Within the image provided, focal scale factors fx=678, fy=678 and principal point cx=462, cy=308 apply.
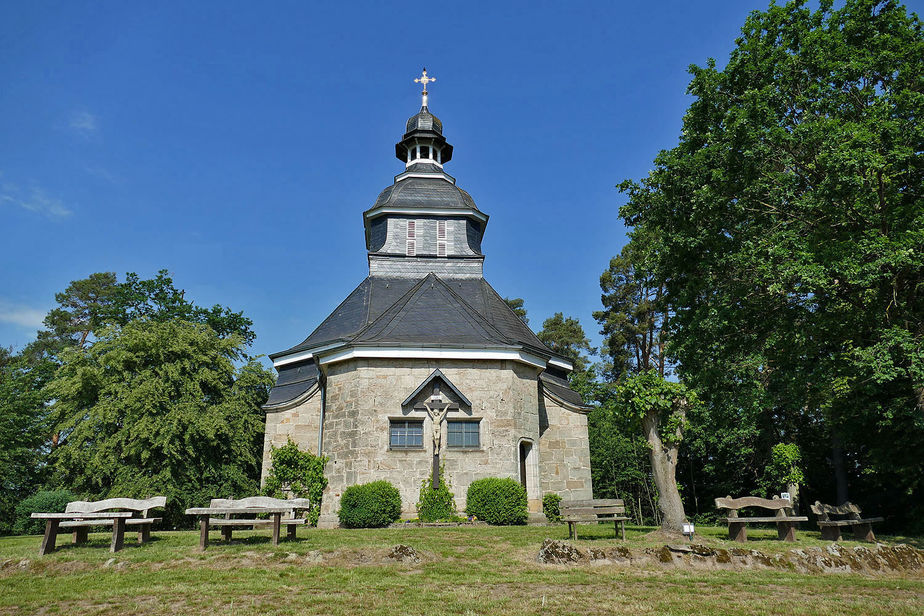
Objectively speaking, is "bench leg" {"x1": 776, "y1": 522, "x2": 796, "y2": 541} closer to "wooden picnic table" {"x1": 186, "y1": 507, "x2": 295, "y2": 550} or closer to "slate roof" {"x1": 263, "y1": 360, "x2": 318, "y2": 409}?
"wooden picnic table" {"x1": 186, "y1": 507, "x2": 295, "y2": 550}

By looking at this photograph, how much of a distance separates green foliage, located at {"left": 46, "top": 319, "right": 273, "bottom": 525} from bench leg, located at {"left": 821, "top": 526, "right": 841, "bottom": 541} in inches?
647

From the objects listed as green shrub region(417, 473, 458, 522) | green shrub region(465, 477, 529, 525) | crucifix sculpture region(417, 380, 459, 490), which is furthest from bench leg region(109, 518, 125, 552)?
green shrub region(465, 477, 529, 525)

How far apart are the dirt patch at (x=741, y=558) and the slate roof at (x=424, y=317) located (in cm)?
989

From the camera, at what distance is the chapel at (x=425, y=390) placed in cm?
1798

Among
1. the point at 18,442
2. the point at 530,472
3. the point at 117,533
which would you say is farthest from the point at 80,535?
the point at 18,442

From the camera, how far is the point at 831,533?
1237 centimetres

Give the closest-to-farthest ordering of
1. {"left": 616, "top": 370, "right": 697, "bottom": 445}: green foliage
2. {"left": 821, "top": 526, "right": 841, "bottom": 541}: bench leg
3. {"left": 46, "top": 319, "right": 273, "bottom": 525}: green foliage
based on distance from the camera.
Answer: {"left": 821, "top": 526, "right": 841, "bottom": 541}: bench leg
{"left": 616, "top": 370, "right": 697, "bottom": 445}: green foliage
{"left": 46, "top": 319, "right": 273, "bottom": 525}: green foliage

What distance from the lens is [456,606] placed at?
6781 millimetres

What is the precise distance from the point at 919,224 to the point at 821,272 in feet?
6.80

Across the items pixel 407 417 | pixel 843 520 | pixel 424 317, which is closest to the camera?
pixel 843 520

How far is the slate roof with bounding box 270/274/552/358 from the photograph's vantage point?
19438 mm

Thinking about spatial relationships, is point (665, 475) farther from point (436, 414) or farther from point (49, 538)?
point (49, 538)

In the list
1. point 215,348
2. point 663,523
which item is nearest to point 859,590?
point 663,523

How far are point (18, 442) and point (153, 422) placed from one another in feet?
20.3
